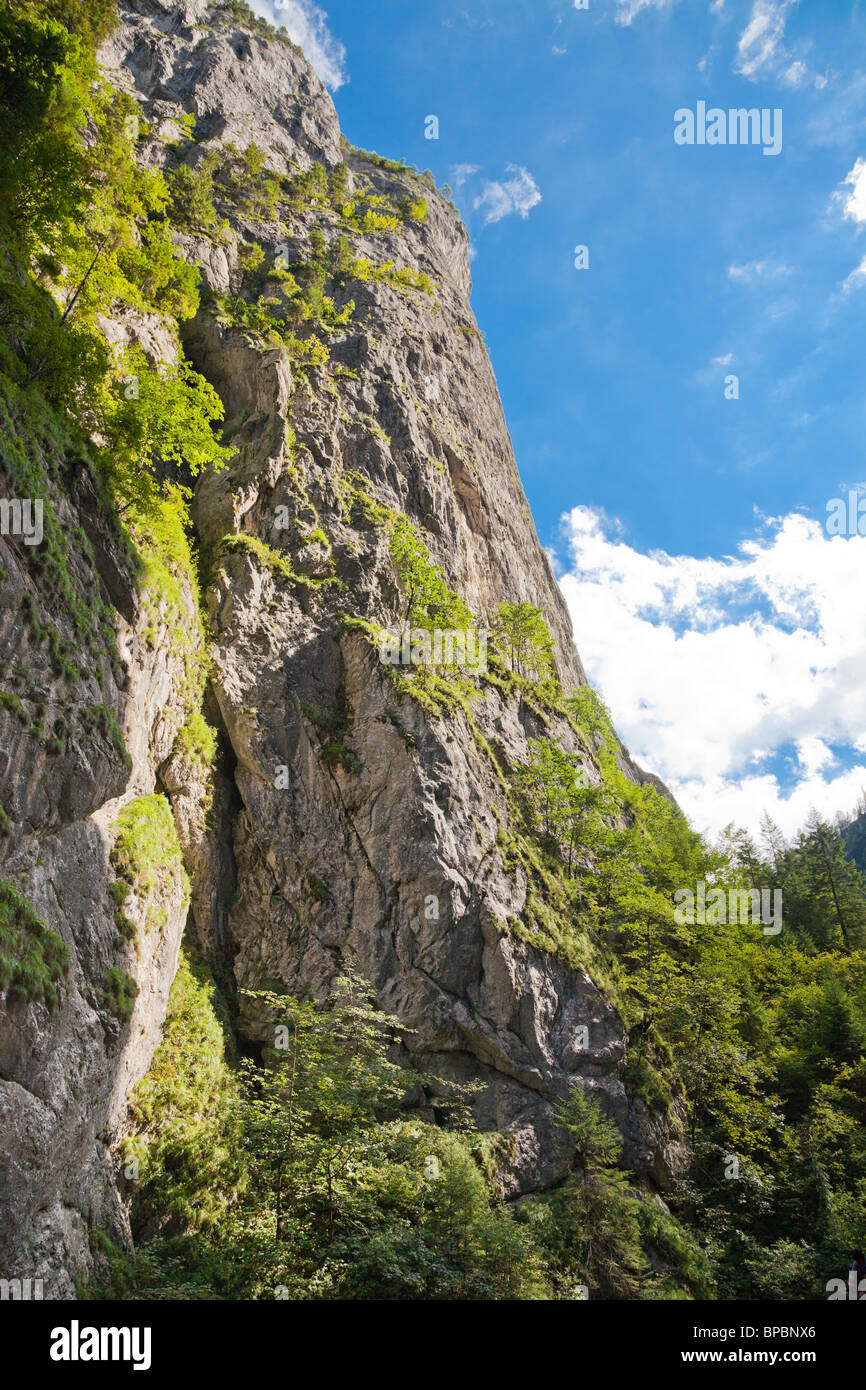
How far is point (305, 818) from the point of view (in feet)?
62.6

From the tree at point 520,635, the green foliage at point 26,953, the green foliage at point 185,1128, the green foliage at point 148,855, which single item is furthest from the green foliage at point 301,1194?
the tree at point 520,635

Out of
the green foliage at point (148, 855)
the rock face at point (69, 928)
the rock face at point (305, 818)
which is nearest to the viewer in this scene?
the rock face at point (69, 928)

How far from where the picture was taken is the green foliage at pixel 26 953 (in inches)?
341

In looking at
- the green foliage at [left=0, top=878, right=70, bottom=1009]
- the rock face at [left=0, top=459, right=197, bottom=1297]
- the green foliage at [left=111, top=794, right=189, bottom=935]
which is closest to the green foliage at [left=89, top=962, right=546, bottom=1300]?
the rock face at [left=0, top=459, right=197, bottom=1297]

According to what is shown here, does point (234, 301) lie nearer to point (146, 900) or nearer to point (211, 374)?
point (211, 374)

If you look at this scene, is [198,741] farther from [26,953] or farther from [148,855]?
[26,953]

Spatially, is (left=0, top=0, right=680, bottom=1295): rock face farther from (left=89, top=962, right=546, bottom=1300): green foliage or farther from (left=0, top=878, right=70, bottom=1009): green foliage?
(left=89, top=962, right=546, bottom=1300): green foliage

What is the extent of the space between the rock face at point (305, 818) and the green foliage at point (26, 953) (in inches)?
13.4

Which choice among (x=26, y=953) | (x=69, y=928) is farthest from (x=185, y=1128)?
(x=26, y=953)

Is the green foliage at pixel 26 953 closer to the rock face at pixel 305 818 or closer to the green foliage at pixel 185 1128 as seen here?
the rock face at pixel 305 818

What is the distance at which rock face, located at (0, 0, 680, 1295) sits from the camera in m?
10.0

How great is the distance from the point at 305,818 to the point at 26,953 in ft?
33.5
